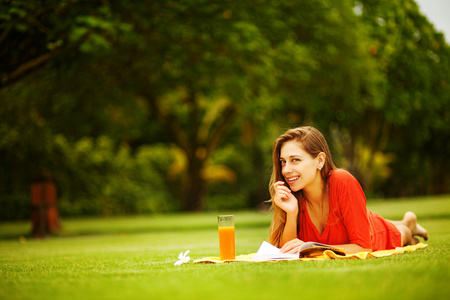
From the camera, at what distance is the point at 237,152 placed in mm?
31344

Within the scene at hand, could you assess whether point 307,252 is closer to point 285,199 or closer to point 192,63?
point 285,199

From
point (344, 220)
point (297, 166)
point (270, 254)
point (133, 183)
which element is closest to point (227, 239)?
point (270, 254)

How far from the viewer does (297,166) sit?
14.9 feet

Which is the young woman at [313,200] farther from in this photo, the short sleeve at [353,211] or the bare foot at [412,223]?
the bare foot at [412,223]

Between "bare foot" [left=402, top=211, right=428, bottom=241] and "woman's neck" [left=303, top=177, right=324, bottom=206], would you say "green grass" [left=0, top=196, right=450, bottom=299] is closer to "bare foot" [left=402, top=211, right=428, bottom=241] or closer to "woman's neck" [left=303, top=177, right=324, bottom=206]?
"woman's neck" [left=303, top=177, right=324, bottom=206]

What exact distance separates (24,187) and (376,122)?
19341 mm

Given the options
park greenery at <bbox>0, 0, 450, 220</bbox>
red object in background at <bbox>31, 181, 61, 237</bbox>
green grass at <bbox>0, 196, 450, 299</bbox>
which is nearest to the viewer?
green grass at <bbox>0, 196, 450, 299</bbox>

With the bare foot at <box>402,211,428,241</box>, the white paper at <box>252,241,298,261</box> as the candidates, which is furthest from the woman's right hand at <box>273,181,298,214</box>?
the bare foot at <box>402,211,428,241</box>

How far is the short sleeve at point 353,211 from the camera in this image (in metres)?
4.38

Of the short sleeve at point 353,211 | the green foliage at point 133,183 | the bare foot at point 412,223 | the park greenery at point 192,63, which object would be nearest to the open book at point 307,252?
the short sleeve at point 353,211

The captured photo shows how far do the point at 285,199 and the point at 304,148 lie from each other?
1.59 feet

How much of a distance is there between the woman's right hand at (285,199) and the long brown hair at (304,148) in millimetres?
230

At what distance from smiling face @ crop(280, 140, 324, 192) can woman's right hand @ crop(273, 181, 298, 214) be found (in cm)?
7

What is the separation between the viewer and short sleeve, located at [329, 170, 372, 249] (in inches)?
173
